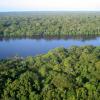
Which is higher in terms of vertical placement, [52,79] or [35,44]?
[52,79]

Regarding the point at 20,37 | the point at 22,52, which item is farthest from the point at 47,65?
the point at 20,37

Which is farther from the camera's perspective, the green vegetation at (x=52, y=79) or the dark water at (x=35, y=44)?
the dark water at (x=35, y=44)

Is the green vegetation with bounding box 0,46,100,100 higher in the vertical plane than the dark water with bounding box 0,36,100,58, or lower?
higher

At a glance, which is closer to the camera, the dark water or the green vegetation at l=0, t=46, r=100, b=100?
the green vegetation at l=0, t=46, r=100, b=100

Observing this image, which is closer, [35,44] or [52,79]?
[52,79]
